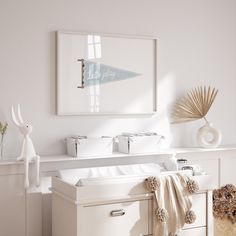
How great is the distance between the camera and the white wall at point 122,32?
Answer: 11.5 ft

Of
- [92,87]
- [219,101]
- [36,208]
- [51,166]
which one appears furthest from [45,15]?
[219,101]

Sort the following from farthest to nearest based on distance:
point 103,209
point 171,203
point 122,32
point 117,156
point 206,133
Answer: point 206,133 → point 122,32 → point 117,156 → point 171,203 → point 103,209

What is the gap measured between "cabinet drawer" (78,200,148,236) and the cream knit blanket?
0.28 feet

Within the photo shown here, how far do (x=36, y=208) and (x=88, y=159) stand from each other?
490mm

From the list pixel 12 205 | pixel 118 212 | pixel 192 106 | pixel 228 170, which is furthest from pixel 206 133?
pixel 12 205

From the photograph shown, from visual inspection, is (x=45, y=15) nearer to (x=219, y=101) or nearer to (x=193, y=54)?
(x=193, y=54)

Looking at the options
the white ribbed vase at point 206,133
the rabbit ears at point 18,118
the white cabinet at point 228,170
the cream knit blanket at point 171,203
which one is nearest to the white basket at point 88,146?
the rabbit ears at point 18,118

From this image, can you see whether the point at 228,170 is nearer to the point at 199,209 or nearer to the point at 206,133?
the point at 206,133

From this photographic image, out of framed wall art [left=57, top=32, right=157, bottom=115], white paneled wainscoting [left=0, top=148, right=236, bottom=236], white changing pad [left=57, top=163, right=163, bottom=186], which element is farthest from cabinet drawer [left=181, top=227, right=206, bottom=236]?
framed wall art [left=57, top=32, right=157, bottom=115]

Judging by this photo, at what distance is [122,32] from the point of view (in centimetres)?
386

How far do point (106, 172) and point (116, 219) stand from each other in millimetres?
489

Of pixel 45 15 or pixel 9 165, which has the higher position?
pixel 45 15

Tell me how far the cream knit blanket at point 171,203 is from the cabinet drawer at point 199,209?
11 centimetres

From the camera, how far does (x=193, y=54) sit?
419 centimetres
